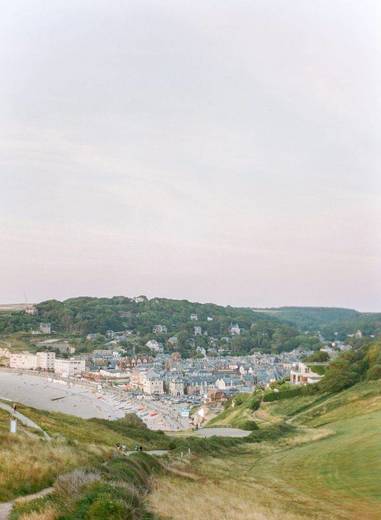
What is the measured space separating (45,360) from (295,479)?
133 metres

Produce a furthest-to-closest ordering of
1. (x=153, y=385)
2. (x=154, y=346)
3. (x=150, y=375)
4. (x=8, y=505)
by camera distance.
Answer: (x=154, y=346)
(x=150, y=375)
(x=153, y=385)
(x=8, y=505)

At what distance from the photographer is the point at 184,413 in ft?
267

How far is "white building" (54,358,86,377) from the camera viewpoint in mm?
138087

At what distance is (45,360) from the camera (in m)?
148

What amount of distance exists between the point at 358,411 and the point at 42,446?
26272 mm

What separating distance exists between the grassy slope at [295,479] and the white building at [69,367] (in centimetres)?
10720

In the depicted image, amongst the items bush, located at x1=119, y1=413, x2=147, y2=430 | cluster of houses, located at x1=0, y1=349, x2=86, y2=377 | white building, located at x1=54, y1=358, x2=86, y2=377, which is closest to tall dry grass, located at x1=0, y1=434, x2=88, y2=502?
bush, located at x1=119, y1=413, x2=147, y2=430

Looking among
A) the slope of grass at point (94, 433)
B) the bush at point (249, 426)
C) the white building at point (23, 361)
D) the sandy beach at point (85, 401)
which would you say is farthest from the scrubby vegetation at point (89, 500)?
the white building at point (23, 361)

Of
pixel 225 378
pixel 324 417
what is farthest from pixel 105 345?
pixel 324 417

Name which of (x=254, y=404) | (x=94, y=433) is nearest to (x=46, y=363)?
(x=254, y=404)

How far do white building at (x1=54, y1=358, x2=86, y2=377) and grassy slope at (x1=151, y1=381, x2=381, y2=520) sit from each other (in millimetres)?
107202

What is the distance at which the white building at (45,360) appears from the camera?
14612 cm

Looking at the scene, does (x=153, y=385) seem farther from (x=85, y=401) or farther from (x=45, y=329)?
(x=45, y=329)

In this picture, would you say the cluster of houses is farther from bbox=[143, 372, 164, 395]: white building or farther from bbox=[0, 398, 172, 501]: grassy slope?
bbox=[0, 398, 172, 501]: grassy slope
